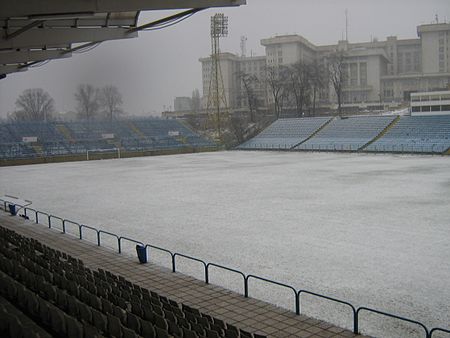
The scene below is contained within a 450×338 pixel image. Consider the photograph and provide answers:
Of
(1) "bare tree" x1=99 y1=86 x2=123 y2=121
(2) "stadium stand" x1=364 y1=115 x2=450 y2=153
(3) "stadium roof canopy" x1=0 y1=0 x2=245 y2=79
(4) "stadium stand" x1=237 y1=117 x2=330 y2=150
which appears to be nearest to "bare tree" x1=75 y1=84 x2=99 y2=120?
(1) "bare tree" x1=99 y1=86 x2=123 y2=121

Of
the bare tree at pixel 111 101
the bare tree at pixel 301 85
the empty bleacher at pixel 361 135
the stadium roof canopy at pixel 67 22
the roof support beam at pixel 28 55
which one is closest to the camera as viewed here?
the stadium roof canopy at pixel 67 22

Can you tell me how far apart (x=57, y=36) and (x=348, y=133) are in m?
44.8

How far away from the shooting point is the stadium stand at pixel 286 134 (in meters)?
56.8

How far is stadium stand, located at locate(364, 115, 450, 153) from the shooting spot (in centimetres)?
4462

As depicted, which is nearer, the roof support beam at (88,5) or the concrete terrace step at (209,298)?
the concrete terrace step at (209,298)

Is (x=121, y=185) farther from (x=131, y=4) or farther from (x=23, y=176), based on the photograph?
(x=131, y=4)

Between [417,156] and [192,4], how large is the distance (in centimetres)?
3638

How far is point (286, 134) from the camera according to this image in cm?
5959

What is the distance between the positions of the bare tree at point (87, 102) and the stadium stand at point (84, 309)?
101m

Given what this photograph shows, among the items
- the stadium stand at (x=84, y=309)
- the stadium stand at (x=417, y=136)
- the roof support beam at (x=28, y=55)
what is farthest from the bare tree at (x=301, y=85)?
the stadium stand at (x=84, y=309)

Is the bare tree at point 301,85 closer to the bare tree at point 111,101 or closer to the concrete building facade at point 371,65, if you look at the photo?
the concrete building facade at point 371,65

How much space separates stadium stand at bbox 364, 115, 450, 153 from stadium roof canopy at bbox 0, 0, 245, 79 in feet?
116

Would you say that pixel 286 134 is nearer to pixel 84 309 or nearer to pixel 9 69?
pixel 9 69

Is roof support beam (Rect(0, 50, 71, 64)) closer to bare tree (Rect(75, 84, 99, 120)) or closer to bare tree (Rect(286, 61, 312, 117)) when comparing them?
bare tree (Rect(286, 61, 312, 117))
